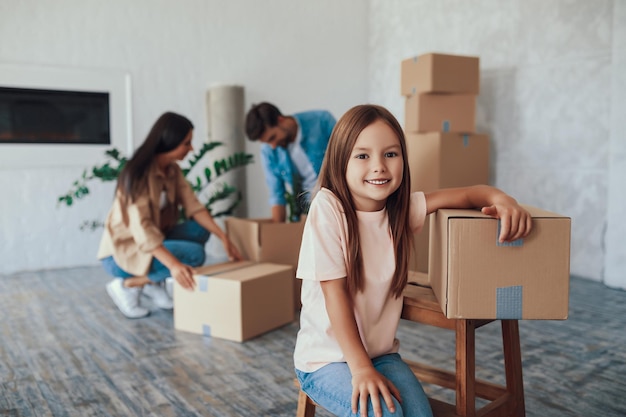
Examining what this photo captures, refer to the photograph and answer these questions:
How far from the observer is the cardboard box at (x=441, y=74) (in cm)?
343

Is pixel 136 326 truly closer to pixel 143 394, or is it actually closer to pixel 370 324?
pixel 143 394

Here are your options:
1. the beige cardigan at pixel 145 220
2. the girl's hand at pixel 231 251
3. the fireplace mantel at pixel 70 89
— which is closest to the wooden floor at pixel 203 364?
the beige cardigan at pixel 145 220

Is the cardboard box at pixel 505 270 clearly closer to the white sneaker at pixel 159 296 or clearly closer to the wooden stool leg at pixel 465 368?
the wooden stool leg at pixel 465 368

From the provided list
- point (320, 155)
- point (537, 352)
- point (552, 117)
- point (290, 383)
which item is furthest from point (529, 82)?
point (290, 383)

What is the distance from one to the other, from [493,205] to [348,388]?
1.47 ft

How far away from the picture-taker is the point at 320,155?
10.0ft

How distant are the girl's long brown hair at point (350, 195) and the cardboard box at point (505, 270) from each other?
156 mm

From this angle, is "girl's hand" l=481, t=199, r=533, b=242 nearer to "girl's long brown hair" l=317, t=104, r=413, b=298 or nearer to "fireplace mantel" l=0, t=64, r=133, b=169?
"girl's long brown hair" l=317, t=104, r=413, b=298

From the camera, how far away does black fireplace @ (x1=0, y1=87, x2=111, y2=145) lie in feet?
12.9

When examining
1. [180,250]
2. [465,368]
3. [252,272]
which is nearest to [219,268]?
[252,272]

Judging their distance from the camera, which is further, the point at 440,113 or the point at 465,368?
the point at 440,113

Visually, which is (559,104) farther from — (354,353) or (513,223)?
(354,353)

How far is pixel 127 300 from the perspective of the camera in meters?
2.86

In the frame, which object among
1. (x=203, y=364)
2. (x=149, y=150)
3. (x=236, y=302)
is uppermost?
(x=149, y=150)
